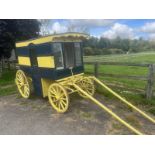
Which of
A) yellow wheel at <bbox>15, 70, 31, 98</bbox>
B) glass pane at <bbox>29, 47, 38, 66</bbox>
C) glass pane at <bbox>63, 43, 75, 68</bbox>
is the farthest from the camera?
yellow wheel at <bbox>15, 70, 31, 98</bbox>

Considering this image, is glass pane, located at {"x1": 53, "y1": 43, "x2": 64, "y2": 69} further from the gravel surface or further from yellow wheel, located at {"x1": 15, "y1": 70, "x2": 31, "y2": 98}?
yellow wheel, located at {"x1": 15, "y1": 70, "x2": 31, "y2": 98}

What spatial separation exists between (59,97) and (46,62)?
104cm

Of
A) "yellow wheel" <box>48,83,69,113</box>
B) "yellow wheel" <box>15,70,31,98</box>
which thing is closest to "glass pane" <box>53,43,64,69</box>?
"yellow wheel" <box>48,83,69,113</box>

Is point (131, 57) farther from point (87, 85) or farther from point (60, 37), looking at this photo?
point (60, 37)

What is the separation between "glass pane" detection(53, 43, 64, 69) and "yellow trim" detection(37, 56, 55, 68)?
113 mm

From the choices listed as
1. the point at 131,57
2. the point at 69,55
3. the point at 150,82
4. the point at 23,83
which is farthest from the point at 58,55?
the point at 131,57

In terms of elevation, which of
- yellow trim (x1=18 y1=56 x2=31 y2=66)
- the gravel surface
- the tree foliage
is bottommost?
the gravel surface

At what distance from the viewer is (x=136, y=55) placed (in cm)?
1894

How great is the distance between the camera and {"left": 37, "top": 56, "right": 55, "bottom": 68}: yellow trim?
194 inches

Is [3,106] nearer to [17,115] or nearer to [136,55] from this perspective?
[17,115]
